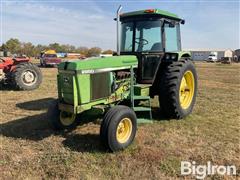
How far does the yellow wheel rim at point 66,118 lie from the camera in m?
5.99

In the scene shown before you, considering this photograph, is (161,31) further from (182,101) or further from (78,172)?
(78,172)

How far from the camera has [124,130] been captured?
5266mm

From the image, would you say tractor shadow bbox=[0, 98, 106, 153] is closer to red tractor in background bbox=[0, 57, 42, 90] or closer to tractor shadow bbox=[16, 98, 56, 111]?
tractor shadow bbox=[16, 98, 56, 111]

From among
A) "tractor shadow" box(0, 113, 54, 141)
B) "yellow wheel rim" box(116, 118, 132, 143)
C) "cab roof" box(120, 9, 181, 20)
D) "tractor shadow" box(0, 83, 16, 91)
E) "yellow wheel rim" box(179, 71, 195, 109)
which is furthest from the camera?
"tractor shadow" box(0, 83, 16, 91)

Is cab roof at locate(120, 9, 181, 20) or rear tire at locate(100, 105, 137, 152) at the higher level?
cab roof at locate(120, 9, 181, 20)

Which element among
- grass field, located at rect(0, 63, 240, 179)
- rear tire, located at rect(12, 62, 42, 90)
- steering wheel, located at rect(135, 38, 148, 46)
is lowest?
grass field, located at rect(0, 63, 240, 179)

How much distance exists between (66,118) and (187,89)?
3.30 m

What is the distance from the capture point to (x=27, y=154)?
15.9 ft

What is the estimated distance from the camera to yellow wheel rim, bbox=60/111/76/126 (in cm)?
599

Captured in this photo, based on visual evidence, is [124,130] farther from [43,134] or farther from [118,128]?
[43,134]

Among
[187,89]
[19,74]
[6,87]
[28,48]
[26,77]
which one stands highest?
[28,48]

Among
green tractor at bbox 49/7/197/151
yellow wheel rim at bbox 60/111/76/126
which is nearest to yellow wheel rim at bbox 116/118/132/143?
green tractor at bbox 49/7/197/151

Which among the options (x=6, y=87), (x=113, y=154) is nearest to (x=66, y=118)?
(x=113, y=154)

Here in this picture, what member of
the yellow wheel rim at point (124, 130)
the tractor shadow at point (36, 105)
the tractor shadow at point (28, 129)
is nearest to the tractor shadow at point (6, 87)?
the tractor shadow at point (36, 105)
